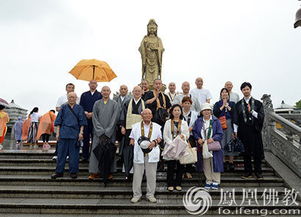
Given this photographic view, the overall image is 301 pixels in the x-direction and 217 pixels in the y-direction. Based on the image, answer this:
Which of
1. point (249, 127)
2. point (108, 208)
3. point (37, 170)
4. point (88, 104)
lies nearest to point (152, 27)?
point (88, 104)

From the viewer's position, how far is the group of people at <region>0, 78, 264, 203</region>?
4.79 m

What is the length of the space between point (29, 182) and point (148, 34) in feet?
27.6

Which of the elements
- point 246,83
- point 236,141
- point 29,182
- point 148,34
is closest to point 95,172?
point 29,182

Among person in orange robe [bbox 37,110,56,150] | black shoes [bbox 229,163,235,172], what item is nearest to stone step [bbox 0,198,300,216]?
black shoes [bbox 229,163,235,172]

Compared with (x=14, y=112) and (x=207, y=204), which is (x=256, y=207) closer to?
(x=207, y=204)

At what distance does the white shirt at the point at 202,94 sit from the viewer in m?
6.50

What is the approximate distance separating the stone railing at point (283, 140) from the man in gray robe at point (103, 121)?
4081 millimetres

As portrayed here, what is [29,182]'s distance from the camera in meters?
5.50

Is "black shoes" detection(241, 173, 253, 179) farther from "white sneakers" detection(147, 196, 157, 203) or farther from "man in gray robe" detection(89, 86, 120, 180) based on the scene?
"man in gray robe" detection(89, 86, 120, 180)

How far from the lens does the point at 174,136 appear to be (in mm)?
4930

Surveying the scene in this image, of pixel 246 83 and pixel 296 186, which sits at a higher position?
pixel 246 83

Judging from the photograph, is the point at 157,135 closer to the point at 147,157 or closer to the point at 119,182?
the point at 147,157

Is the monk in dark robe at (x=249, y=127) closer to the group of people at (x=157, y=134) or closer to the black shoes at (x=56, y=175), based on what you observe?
the group of people at (x=157, y=134)

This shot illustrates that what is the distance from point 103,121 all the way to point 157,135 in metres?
1.33
